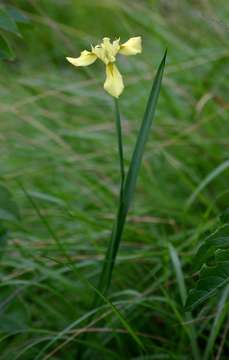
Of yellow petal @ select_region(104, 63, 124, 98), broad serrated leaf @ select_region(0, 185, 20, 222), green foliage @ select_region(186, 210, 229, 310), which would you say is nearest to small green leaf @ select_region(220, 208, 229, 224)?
green foliage @ select_region(186, 210, 229, 310)

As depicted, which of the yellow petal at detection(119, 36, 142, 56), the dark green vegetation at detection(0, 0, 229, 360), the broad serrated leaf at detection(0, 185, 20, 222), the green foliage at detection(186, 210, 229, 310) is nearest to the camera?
the green foliage at detection(186, 210, 229, 310)

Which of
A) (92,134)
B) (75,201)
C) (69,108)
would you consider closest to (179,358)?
(75,201)

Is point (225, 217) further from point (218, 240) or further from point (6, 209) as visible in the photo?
point (6, 209)

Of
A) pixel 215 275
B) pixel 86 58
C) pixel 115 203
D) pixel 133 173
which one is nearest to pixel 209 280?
pixel 215 275

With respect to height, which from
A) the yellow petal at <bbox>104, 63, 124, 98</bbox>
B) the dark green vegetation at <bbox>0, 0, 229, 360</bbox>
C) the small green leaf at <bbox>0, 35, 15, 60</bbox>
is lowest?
the dark green vegetation at <bbox>0, 0, 229, 360</bbox>

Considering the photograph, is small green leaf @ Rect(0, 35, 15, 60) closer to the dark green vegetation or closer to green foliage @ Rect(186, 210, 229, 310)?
the dark green vegetation
